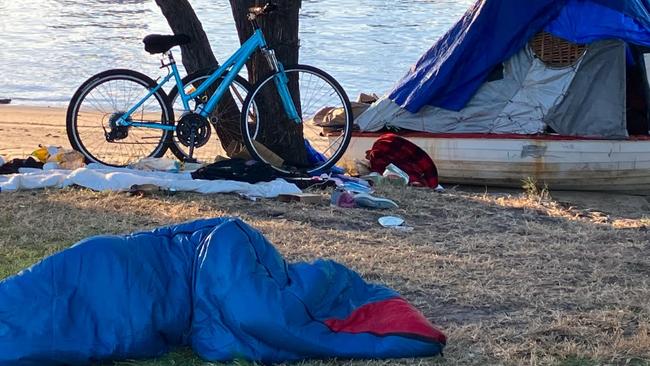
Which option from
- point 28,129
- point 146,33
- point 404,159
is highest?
point 404,159

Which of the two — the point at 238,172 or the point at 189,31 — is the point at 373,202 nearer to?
the point at 238,172

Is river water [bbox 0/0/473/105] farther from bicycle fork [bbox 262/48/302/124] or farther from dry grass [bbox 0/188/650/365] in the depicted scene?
dry grass [bbox 0/188/650/365]

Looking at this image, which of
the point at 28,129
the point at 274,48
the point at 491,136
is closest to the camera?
the point at 274,48

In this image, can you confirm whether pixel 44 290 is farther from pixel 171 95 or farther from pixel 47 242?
pixel 171 95

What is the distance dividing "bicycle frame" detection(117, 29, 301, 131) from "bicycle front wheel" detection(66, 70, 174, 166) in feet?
0.13

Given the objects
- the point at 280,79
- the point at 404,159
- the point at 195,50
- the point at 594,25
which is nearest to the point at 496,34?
the point at 594,25

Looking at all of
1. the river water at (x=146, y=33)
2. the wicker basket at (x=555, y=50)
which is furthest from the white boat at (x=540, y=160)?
the river water at (x=146, y=33)

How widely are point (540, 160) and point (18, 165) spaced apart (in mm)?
4477

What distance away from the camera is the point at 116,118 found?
7496 millimetres

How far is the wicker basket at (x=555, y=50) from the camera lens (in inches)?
348

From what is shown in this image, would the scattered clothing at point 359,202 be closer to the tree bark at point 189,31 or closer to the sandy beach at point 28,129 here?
the tree bark at point 189,31

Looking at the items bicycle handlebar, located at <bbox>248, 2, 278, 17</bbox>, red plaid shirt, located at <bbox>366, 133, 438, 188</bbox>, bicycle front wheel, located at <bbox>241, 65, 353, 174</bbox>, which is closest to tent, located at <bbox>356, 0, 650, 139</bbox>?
red plaid shirt, located at <bbox>366, 133, 438, 188</bbox>

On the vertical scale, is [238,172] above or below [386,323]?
below

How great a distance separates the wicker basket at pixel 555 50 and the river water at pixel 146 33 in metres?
7.83
